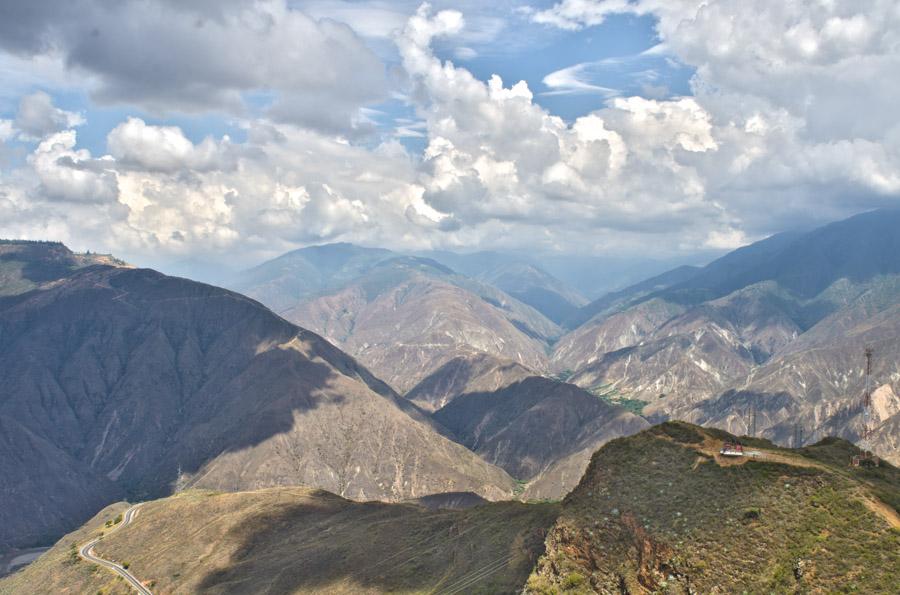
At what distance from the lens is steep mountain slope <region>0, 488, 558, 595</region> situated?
91625mm

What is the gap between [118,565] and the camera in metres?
148

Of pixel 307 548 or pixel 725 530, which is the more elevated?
pixel 725 530

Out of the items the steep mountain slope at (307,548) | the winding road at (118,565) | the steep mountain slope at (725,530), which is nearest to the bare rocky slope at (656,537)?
the steep mountain slope at (725,530)

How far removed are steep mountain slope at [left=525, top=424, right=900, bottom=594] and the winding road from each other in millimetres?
100695

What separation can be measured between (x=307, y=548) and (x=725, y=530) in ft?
290

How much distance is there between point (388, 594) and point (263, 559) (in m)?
49.2

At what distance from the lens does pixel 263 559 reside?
431 feet

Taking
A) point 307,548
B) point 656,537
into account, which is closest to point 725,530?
point 656,537

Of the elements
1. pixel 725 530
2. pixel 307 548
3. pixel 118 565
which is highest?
pixel 725 530

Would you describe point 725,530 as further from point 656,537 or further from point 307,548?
point 307,548

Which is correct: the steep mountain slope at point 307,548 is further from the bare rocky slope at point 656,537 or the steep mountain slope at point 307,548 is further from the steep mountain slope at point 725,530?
the steep mountain slope at point 725,530

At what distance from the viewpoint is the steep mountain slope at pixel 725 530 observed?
59.7 meters

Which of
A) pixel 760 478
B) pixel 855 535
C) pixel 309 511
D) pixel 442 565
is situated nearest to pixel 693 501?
pixel 760 478

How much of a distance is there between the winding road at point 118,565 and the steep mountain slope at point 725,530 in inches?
3964
